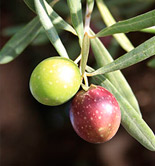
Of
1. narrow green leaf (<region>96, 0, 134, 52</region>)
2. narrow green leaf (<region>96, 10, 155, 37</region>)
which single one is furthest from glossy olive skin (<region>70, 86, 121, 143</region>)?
narrow green leaf (<region>96, 0, 134, 52</region>)

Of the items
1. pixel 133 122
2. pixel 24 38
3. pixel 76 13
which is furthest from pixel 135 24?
pixel 24 38

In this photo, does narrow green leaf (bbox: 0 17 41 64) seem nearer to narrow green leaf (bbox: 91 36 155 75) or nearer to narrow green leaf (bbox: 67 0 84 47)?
narrow green leaf (bbox: 67 0 84 47)

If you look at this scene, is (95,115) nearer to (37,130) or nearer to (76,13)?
(76,13)

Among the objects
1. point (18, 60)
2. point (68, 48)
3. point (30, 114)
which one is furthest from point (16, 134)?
point (68, 48)

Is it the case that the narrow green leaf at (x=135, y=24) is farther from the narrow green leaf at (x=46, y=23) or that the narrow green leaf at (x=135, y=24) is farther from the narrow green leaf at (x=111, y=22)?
the narrow green leaf at (x=111, y=22)

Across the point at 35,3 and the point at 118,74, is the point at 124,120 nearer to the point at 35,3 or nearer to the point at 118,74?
the point at 118,74

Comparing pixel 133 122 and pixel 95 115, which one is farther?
pixel 133 122
